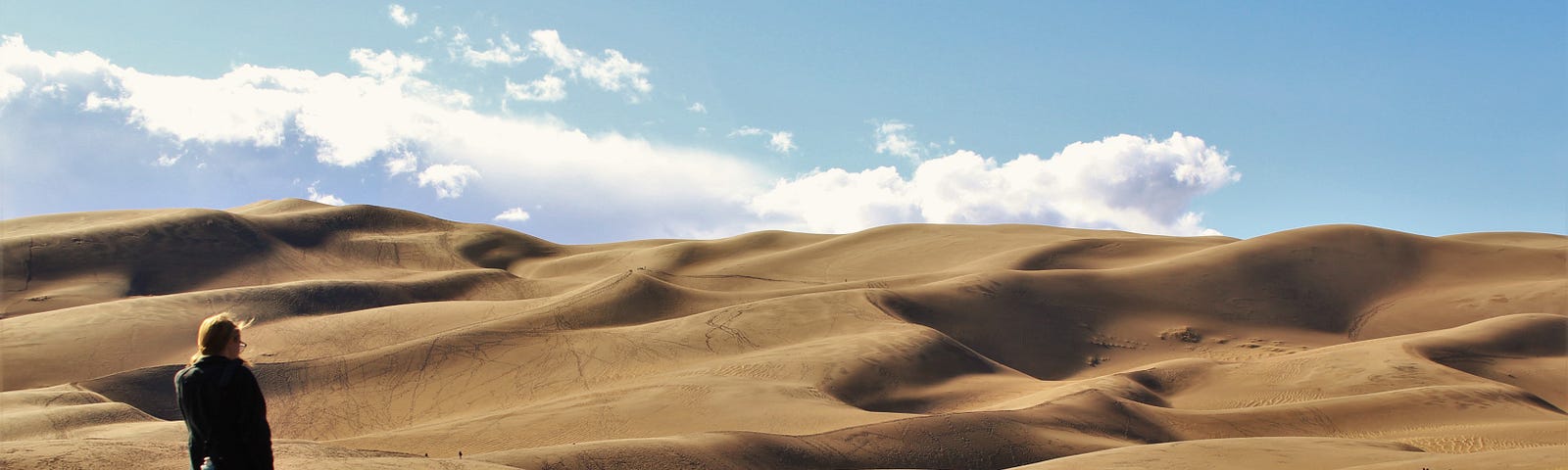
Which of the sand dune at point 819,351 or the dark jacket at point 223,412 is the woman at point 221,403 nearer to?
the dark jacket at point 223,412

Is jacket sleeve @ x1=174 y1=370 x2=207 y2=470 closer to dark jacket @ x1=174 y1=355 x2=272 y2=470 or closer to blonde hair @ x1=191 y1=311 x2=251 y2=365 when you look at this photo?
dark jacket @ x1=174 y1=355 x2=272 y2=470

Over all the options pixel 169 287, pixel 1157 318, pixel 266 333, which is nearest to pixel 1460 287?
pixel 1157 318

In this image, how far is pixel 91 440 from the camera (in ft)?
33.9

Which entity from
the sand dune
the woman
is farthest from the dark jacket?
the sand dune

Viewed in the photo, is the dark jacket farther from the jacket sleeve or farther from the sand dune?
the sand dune

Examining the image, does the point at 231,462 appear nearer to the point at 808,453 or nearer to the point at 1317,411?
the point at 808,453

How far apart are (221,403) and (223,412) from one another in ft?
0.16

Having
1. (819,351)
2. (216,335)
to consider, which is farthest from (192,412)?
(819,351)

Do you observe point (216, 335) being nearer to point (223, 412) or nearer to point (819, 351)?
point (223, 412)

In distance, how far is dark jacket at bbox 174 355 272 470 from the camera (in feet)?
17.1

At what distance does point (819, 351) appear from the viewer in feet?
98.5

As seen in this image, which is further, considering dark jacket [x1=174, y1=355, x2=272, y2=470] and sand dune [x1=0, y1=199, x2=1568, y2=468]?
sand dune [x1=0, y1=199, x2=1568, y2=468]

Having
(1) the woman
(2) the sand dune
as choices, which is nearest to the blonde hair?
(1) the woman

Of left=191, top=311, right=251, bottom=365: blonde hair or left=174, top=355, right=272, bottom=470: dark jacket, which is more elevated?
left=191, top=311, right=251, bottom=365: blonde hair
